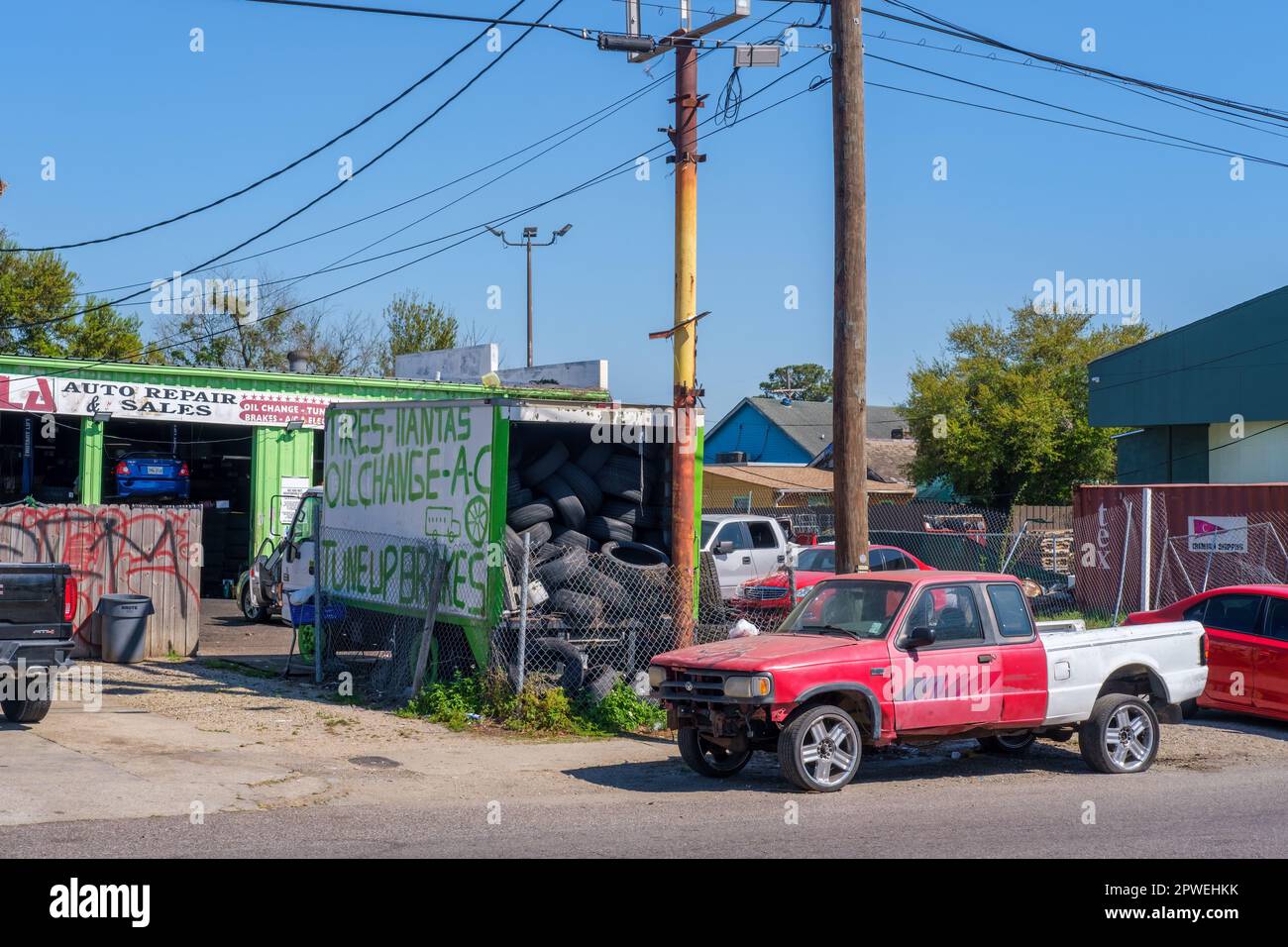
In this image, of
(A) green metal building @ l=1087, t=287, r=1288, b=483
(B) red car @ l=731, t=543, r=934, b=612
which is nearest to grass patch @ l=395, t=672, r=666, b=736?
(B) red car @ l=731, t=543, r=934, b=612

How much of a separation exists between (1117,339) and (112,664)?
43604 millimetres

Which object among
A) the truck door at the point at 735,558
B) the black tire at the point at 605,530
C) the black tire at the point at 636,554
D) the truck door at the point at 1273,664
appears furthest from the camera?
the truck door at the point at 735,558

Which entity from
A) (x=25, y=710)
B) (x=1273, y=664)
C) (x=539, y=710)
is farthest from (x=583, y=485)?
(x=1273, y=664)

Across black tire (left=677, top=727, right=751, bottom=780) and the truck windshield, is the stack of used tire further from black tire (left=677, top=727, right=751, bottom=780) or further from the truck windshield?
black tire (left=677, top=727, right=751, bottom=780)

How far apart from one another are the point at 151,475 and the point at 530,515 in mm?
18466

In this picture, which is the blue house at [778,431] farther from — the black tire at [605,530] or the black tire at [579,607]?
the black tire at [579,607]

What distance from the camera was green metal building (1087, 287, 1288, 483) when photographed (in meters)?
30.0

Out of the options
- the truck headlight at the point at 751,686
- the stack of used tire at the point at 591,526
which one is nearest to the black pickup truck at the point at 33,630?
the stack of used tire at the point at 591,526

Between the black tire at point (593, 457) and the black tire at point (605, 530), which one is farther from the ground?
the black tire at point (593, 457)

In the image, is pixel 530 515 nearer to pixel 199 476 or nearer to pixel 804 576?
pixel 804 576

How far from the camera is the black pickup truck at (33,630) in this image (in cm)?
1153

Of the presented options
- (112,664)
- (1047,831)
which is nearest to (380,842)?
(1047,831)

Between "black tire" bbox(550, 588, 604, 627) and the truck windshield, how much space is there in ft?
9.91

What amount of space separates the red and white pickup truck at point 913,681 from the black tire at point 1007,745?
3.4 inches
